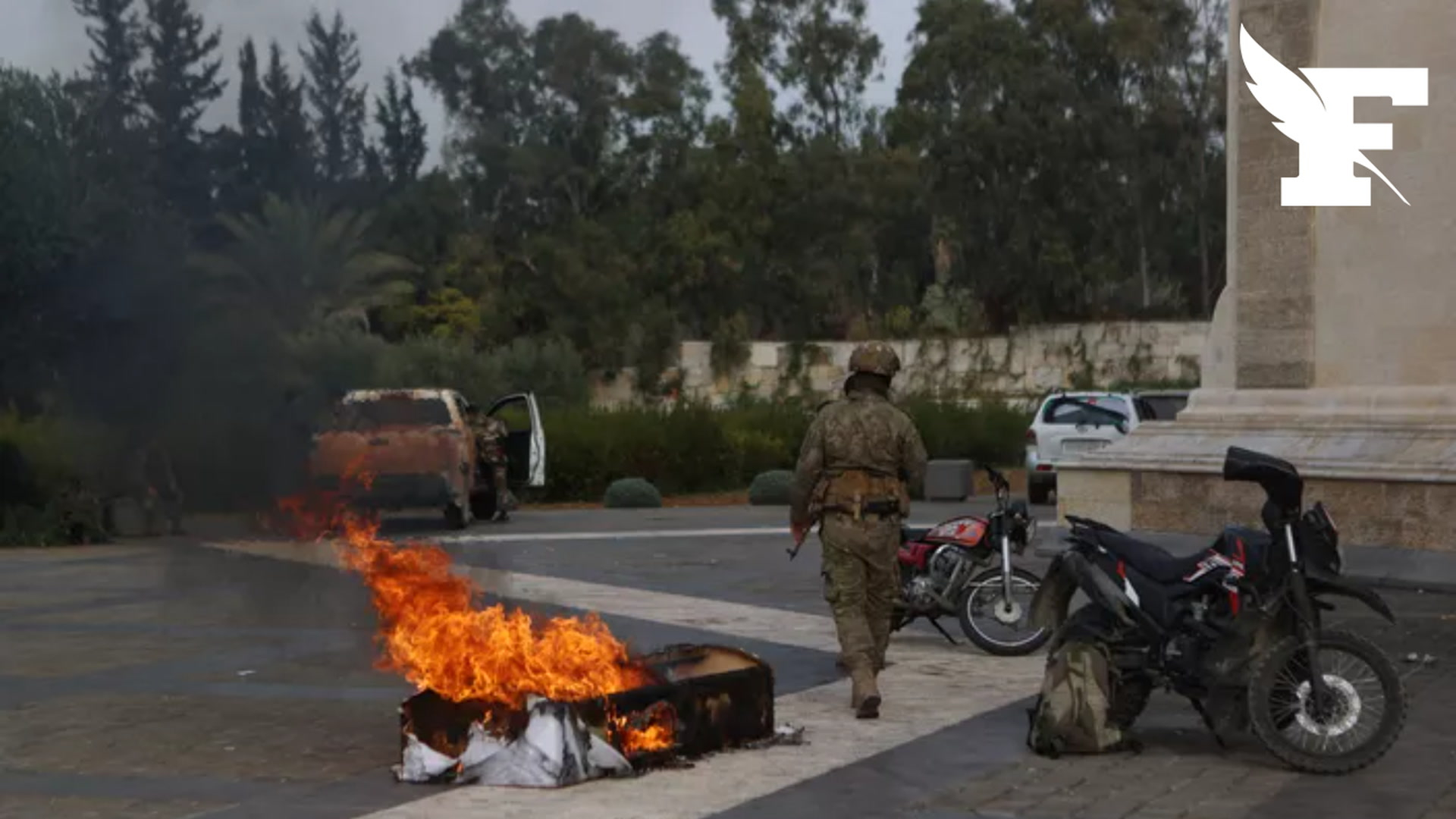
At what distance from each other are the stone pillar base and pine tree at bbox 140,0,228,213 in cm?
965

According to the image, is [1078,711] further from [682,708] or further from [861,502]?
[682,708]

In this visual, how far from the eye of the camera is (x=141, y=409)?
1159cm

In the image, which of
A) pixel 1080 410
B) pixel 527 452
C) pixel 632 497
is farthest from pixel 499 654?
pixel 632 497

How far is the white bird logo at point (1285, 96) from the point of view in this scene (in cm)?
1722

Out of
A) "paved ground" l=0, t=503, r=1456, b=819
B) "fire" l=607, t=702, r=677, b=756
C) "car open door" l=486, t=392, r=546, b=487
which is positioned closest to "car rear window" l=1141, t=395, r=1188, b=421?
"car open door" l=486, t=392, r=546, b=487

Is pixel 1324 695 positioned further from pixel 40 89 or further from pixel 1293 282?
pixel 1293 282

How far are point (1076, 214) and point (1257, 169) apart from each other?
38.9 meters

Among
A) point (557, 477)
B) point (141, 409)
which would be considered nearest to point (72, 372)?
point (141, 409)

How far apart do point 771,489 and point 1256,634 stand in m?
21.9

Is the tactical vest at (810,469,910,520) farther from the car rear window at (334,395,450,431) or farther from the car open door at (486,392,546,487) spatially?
the car open door at (486,392,546,487)

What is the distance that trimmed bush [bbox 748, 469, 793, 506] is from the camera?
30203 mm

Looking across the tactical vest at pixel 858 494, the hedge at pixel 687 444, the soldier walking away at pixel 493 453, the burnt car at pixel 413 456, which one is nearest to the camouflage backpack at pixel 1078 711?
the tactical vest at pixel 858 494

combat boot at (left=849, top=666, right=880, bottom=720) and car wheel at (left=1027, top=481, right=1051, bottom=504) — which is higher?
car wheel at (left=1027, top=481, right=1051, bottom=504)

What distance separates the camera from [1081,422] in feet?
Answer: 88.7
